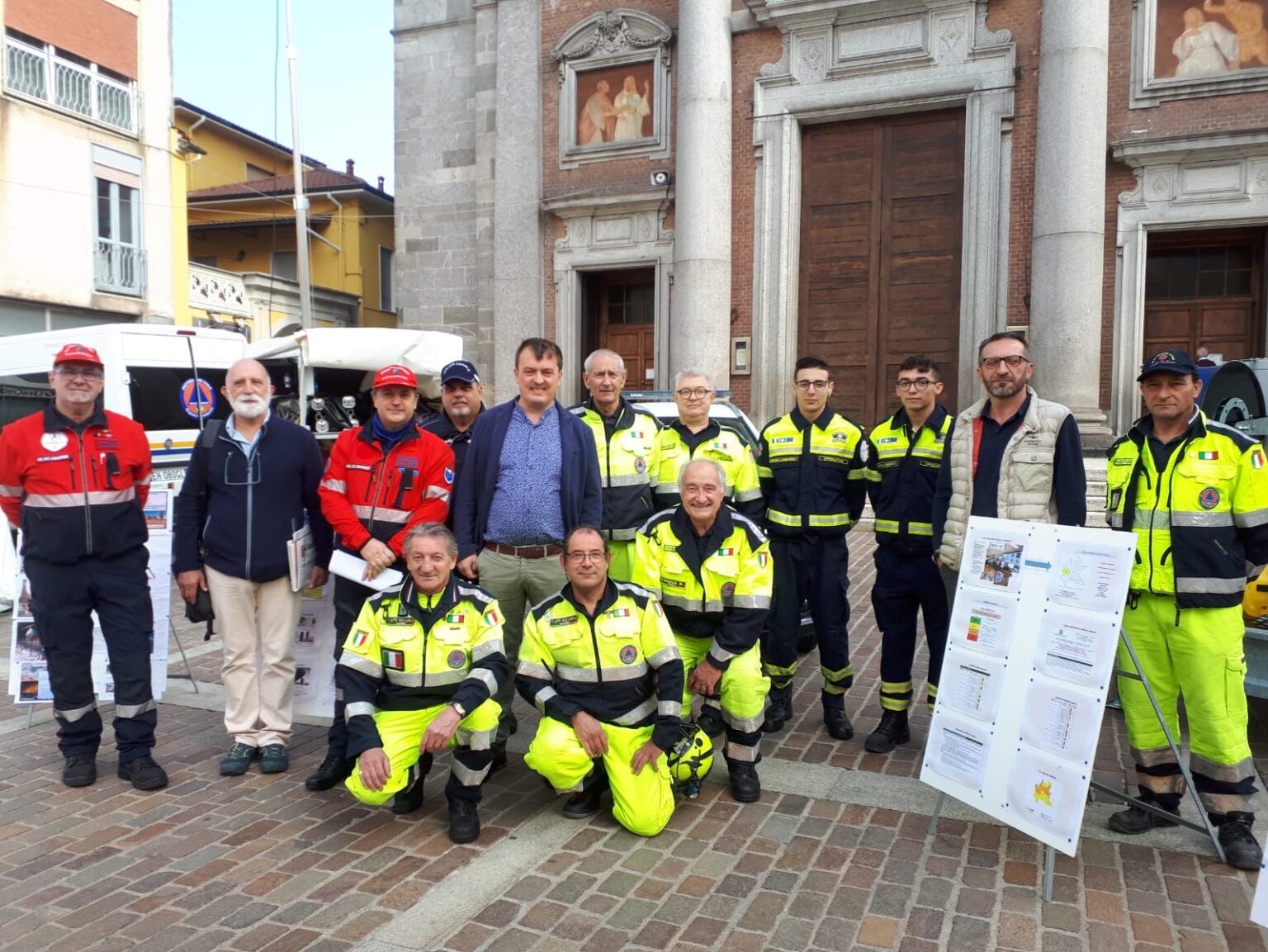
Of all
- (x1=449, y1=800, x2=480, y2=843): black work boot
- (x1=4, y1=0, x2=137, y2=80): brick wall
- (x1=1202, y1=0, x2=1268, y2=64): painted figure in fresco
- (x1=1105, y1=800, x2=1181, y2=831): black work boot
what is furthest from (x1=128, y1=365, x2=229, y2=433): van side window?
(x1=1202, y1=0, x2=1268, y2=64): painted figure in fresco

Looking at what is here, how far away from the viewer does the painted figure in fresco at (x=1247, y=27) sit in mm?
13102

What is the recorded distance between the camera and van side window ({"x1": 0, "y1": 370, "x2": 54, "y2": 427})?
1184cm

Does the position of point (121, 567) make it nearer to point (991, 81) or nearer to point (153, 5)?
point (991, 81)

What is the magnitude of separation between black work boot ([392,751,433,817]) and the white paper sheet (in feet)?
2.76

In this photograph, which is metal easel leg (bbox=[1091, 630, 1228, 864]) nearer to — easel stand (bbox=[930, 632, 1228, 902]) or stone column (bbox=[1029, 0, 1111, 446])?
easel stand (bbox=[930, 632, 1228, 902])

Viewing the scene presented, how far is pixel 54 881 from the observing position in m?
3.78

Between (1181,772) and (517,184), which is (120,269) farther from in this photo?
(1181,772)

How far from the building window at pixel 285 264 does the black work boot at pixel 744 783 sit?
30.4 metres

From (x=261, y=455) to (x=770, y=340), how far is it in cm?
1205

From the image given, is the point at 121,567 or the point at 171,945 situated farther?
the point at 121,567

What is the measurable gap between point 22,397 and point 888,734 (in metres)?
11.7

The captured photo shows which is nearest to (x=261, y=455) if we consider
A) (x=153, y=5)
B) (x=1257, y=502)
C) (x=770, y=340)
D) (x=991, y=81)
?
(x=1257, y=502)

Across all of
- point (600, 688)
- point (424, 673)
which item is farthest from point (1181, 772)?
point (424, 673)

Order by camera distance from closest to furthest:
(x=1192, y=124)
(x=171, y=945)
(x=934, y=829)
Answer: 1. (x=171, y=945)
2. (x=934, y=829)
3. (x=1192, y=124)
